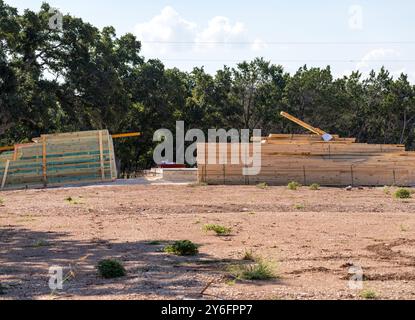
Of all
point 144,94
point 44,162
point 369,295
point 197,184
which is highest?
point 144,94

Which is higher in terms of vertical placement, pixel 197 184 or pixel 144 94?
pixel 144 94

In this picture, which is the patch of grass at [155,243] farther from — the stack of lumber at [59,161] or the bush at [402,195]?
the stack of lumber at [59,161]

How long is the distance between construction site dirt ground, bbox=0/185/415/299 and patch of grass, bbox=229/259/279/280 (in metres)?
0.19

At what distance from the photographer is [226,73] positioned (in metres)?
48.4

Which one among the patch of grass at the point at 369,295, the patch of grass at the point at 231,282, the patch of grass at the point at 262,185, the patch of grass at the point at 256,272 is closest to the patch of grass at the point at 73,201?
the patch of grass at the point at 262,185

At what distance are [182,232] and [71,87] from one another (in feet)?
74.3

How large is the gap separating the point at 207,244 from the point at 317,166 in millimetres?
18768

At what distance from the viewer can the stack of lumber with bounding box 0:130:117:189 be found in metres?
29.7

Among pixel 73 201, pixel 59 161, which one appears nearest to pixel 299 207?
pixel 73 201

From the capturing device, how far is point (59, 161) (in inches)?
1191

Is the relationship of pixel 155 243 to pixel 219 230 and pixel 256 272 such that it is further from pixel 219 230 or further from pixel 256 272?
pixel 256 272

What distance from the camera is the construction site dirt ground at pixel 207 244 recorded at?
747 cm

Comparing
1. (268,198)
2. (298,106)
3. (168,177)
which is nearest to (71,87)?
(168,177)

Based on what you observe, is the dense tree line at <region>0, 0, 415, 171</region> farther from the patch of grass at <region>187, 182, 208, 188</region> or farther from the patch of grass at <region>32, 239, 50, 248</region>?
the patch of grass at <region>32, 239, 50, 248</region>
